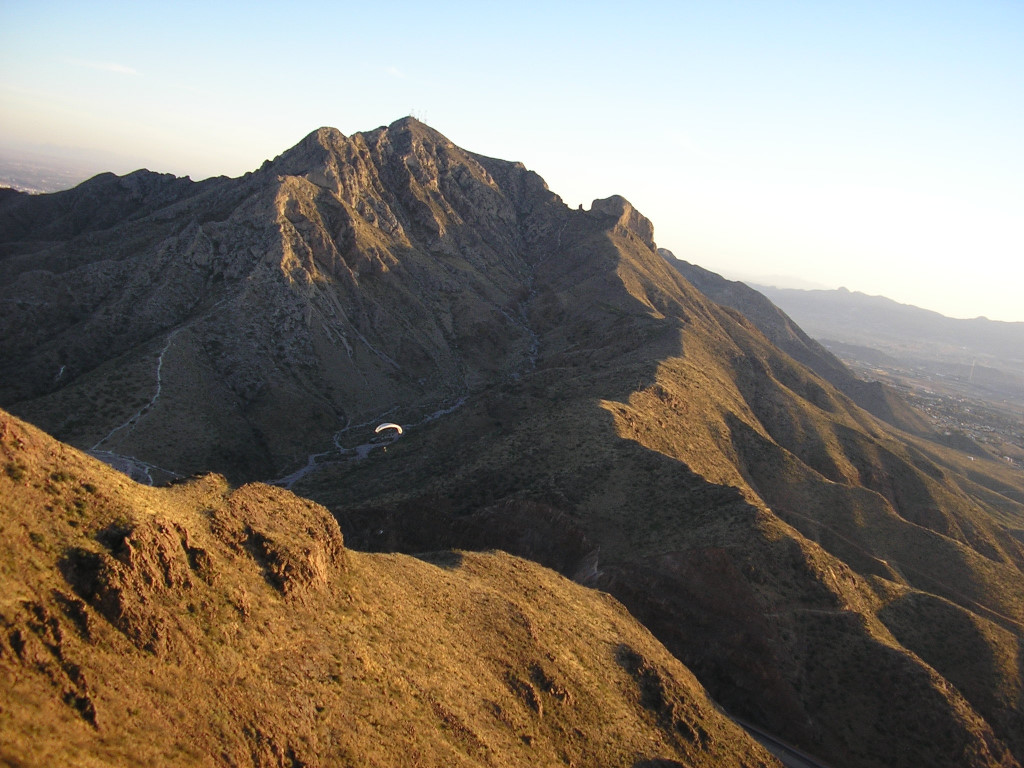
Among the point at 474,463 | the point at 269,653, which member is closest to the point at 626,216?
the point at 474,463

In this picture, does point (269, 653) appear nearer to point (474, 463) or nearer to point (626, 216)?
point (474, 463)

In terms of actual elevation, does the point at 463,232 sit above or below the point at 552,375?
above

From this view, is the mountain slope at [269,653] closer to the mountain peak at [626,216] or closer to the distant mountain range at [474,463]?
the distant mountain range at [474,463]

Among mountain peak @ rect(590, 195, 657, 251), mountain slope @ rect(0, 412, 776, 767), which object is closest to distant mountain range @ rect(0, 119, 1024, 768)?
mountain slope @ rect(0, 412, 776, 767)

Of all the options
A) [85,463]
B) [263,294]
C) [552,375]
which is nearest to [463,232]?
[263,294]

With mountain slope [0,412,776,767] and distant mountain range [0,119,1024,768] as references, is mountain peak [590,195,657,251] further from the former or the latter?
mountain slope [0,412,776,767]

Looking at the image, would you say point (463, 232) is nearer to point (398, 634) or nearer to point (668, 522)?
point (668, 522)

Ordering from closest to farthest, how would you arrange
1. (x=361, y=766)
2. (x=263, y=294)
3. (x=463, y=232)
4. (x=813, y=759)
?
(x=361, y=766)
(x=813, y=759)
(x=263, y=294)
(x=463, y=232)
